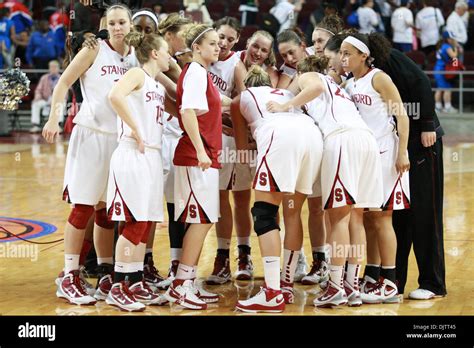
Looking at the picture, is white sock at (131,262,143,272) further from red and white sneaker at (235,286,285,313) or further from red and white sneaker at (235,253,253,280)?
red and white sneaker at (235,253,253,280)

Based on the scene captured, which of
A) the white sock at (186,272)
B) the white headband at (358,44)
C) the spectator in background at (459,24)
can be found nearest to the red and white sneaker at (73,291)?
the white sock at (186,272)

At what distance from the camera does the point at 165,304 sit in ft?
21.0

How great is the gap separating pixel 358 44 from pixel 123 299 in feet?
7.71

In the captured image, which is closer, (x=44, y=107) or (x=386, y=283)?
(x=386, y=283)

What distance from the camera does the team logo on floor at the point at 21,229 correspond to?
28.5 feet

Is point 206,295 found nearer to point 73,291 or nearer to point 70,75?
point 73,291

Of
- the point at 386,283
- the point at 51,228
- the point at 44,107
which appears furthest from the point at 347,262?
the point at 44,107

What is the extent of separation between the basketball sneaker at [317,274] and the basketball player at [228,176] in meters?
0.46

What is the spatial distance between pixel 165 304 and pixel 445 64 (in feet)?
39.2

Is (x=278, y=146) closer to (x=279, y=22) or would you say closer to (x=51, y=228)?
(x=51, y=228)

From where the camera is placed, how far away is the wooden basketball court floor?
625 centimetres

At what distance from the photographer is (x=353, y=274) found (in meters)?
6.45

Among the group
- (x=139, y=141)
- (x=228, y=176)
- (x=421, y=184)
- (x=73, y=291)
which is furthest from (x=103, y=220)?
(x=421, y=184)

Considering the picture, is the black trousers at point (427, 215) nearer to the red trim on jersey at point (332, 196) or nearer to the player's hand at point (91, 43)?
the red trim on jersey at point (332, 196)
